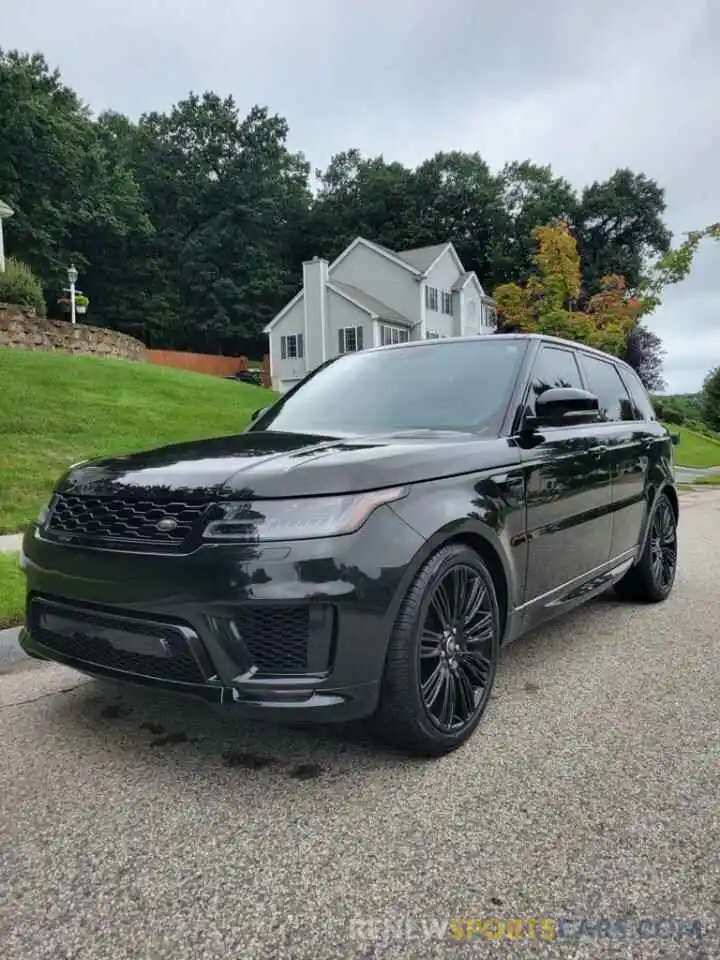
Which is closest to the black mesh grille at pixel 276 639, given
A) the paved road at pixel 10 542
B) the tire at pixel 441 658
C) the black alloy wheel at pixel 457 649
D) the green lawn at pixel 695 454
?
the tire at pixel 441 658

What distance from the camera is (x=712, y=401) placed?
54.6m

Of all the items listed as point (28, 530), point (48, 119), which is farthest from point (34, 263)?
point (28, 530)

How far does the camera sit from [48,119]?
135ft

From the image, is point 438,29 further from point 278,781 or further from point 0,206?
point 0,206

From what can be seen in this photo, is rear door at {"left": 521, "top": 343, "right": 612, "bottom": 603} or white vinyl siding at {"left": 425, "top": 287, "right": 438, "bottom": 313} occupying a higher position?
white vinyl siding at {"left": 425, "top": 287, "right": 438, "bottom": 313}

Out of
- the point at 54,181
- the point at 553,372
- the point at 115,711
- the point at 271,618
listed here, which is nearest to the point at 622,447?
the point at 553,372

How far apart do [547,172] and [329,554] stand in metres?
61.7

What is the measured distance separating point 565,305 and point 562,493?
78.8ft

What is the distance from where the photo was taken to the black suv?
243 centimetres

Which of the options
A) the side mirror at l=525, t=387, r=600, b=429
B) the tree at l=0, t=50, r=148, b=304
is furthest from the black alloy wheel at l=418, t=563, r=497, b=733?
the tree at l=0, t=50, r=148, b=304

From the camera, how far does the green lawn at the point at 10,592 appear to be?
14.9 ft

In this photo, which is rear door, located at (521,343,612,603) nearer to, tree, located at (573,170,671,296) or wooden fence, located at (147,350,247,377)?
wooden fence, located at (147,350,247,377)

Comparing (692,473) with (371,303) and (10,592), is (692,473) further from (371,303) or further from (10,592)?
(371,303)

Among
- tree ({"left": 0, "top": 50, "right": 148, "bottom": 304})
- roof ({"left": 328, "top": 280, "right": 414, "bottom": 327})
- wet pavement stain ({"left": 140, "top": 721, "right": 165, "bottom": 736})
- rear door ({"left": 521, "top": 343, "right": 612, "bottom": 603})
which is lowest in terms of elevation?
wet pavement stain ({"left": 140, "top": 721, "right": 165, "bottom": 736})
